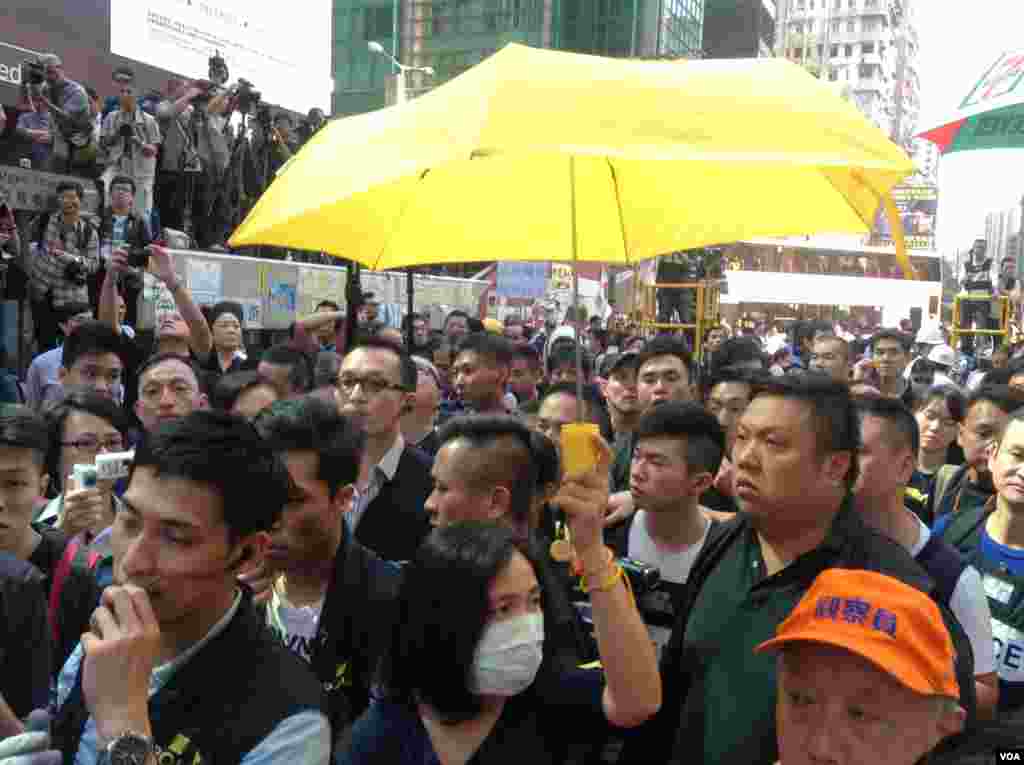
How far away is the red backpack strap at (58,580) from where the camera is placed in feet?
8.03

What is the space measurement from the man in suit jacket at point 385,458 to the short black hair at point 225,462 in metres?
1.43

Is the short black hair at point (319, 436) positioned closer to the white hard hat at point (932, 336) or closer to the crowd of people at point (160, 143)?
the crowd of people at point (160, 143)

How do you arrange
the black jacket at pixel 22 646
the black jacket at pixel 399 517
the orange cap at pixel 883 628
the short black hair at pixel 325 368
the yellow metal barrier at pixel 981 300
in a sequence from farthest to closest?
1. the yellow metal barrier at pixel 981 300
2. the short black hair at pixel 325 368
3. the black jacket at pixel 399 517
4. the black jacket at pixel 22 646
5. the orange cap at pixel 883 628

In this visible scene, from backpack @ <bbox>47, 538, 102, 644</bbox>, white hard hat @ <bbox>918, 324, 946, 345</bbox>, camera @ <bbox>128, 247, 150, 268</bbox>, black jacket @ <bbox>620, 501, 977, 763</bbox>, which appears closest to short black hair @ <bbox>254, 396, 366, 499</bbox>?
backpack @ <bbox>47, 538, 102, 644</bbox>

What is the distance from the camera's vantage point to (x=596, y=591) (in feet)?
6.71

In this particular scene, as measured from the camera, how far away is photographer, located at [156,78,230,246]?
34.2 feet

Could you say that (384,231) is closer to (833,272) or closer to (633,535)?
(633,535)

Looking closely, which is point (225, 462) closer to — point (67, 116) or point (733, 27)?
point (67, 116)

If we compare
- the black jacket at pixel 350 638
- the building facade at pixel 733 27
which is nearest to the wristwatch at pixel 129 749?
the black jacket at pixel 350 638

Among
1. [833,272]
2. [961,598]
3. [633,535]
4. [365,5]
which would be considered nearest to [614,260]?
[633,535]

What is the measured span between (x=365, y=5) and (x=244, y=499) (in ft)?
183

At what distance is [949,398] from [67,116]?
809 cm

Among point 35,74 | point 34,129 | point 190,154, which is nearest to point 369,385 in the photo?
point 34,129

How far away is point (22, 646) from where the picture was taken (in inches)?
88.1
